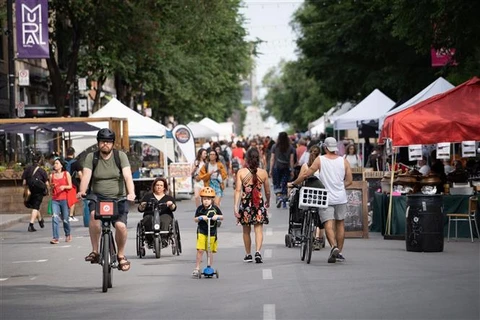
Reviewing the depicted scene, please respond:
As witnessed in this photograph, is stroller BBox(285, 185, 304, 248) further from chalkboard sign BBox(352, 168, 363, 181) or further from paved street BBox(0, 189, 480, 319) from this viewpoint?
chalkboard sign BBox(352, 168, 363, 181)

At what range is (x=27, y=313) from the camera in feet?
38.8

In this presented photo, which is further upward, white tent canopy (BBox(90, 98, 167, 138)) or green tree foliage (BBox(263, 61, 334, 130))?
green tree foliage (BBox(263, 61, 334, 130))

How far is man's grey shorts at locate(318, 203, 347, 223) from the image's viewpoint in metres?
16.6

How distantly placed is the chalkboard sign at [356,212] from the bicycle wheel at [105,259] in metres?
8.28

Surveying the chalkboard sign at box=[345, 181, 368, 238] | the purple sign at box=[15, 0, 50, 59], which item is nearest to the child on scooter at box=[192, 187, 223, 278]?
the chalkboard sign at box=[345, 181, 368, 238]

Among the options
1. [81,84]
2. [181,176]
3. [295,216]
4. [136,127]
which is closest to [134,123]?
[136,127]

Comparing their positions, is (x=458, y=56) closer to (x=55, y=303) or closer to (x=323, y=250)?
(x=323, y=250)

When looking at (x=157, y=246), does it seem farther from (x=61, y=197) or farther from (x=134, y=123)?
(x=134, y=123)

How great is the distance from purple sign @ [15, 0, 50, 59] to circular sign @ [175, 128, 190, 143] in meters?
8.61

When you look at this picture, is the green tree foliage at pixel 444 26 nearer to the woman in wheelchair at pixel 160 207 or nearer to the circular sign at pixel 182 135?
the woman in wheelchair at pixel 160 207

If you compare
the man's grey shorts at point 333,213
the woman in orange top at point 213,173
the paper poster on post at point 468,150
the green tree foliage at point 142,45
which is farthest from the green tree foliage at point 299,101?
the man's grey shorts at point 333,213

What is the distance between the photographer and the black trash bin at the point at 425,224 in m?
Answer: 18.1

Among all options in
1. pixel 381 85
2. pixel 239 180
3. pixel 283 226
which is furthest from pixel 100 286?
pixel 381 85

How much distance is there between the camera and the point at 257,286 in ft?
44.7
